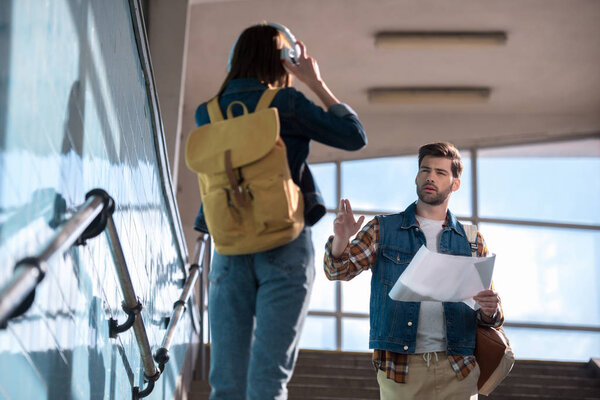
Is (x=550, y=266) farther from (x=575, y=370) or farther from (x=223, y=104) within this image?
(x=223, y=104)

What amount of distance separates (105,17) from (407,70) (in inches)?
420

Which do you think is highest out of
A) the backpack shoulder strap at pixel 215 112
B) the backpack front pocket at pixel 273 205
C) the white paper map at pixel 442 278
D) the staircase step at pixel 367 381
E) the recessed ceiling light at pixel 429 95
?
the recessed ceiling light at pixel 429 95

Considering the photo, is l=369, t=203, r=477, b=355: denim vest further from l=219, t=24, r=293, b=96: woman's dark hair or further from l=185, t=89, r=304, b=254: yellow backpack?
l=219, t=24, r=293, b=96: woman's dark hair

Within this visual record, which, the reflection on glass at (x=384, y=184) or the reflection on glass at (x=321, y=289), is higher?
the reflection on glass at (x=384, y=184)

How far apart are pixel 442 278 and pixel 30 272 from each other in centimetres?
190

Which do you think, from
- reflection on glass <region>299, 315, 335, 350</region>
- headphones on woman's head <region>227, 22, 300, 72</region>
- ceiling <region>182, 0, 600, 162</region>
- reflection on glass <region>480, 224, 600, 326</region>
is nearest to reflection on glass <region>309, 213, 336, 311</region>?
reflection on glass <region>299, 315, 335, 350</region>

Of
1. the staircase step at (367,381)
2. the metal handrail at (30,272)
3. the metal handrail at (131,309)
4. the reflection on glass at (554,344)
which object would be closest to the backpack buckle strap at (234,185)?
the metal handrail at (131,309)

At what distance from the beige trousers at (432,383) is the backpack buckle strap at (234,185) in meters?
0.89

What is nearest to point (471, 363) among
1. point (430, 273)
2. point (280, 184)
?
point (430, 273)

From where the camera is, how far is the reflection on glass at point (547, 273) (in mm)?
14750

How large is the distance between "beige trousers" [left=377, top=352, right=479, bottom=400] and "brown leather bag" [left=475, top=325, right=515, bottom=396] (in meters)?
0.06

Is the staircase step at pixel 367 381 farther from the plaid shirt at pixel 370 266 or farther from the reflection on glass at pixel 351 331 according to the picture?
the reflection on glass at pixel 351 331

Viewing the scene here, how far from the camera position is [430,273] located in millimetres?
3303

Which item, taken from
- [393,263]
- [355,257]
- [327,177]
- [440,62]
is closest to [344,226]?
[355,257]
